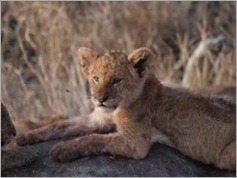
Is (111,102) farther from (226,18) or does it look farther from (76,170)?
(226,18)

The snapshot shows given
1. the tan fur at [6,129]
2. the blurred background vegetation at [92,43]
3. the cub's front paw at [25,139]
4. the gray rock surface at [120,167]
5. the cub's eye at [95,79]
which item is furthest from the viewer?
the blurred background vegetation at [92,43]

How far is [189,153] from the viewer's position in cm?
529

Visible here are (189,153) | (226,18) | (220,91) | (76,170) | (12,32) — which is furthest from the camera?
(226,18)

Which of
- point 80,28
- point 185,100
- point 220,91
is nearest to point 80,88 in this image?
point 80,28

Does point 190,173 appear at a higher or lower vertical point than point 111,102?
lower

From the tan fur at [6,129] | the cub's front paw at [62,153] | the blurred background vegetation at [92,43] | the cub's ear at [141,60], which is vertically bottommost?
the blurred background vegetation at [92,43]

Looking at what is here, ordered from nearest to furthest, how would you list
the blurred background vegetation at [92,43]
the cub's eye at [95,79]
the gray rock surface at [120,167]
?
the gray rock surface at [120,167], the cub's eye at [95,79], the blurred background vegetation at [92,43]

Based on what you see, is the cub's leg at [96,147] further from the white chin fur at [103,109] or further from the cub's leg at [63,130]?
the cub's leg at [63,130]

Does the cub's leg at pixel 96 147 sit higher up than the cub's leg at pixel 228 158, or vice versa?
the cub's leg at pixel 96 147

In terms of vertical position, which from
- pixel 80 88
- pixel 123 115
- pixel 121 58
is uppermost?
pixel 121 58

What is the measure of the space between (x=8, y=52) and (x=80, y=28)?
4.31 ft

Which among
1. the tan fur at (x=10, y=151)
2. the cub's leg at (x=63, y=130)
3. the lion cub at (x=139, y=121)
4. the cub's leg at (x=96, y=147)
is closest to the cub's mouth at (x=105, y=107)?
the lion cub at (x=139, y=121)

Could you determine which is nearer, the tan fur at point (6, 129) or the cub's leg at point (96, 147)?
the cub's leg at point (96, 147)

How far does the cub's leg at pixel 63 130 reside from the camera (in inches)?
212
